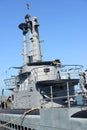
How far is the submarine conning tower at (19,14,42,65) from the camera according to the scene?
25656mm

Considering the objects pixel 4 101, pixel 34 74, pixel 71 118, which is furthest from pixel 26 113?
pixel 4 101

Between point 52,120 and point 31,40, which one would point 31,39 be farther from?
point 52,120

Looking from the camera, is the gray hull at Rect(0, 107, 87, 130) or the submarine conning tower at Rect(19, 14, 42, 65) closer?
the gray hull at Rect(0, 107, 87, 130)

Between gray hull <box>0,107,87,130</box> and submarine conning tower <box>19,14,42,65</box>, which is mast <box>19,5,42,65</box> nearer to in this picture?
submarine conning tower <box>19,14,42,65</box>

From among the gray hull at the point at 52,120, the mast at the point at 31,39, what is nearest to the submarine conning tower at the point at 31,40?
the mast at the point at 31,39

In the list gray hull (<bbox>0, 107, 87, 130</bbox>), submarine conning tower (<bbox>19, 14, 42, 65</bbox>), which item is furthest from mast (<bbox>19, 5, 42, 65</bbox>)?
gray hull (<bbox>0, 107, 87, 130</bbox>)

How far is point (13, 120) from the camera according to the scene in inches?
846

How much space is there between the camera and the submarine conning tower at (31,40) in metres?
25.7

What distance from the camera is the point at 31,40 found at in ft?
85.9

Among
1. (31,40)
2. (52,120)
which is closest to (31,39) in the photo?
(31,40)

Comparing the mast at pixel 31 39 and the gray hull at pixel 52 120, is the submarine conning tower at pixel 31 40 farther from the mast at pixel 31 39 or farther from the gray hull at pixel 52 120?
the gray hull at pixel 52 120

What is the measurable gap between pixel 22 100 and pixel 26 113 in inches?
198

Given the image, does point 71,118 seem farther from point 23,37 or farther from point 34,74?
point 23,37

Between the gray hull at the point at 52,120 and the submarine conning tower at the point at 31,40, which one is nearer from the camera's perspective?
the gray hull at the point at 52,120
